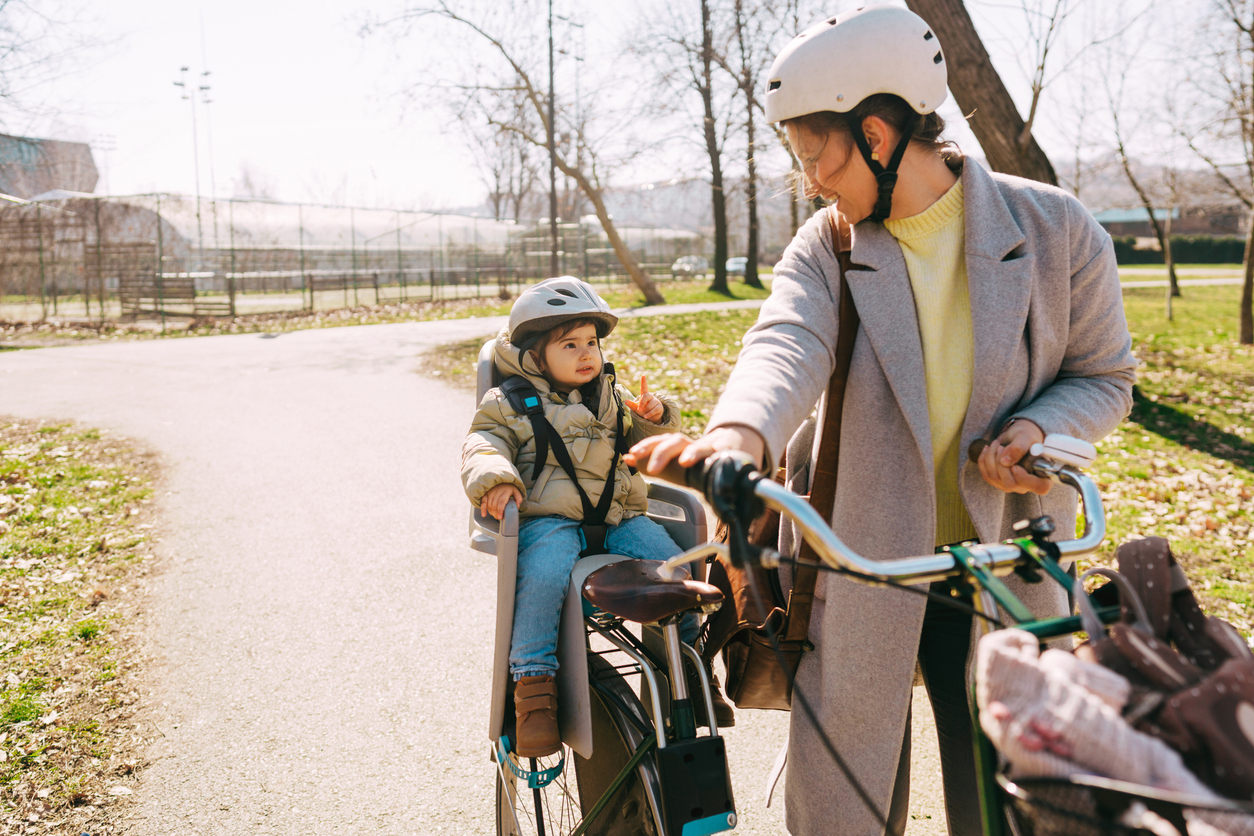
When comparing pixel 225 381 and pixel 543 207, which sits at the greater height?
pixel 543 207

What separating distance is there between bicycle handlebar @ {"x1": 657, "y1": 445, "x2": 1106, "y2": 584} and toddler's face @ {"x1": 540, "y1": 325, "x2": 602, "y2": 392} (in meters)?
1.68

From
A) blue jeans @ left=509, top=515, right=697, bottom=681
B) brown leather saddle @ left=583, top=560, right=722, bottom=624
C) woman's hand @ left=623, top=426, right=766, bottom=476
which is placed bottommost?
blue jeans @ left=509, top=515, right=697, bottom=681

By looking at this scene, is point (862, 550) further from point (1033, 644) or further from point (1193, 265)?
point (1193, 265)

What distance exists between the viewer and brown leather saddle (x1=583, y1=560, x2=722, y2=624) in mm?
2043

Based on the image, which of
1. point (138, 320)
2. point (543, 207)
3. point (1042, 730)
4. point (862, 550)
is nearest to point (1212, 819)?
point (1042, 730)

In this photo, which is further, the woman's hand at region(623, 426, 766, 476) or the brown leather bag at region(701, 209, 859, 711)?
the brown leather bag at region(701, 209, 859, 711)

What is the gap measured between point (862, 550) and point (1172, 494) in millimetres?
6412

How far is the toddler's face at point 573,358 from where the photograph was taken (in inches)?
119

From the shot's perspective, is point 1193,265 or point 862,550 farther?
point 1193,265

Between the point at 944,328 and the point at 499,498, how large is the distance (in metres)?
1.28

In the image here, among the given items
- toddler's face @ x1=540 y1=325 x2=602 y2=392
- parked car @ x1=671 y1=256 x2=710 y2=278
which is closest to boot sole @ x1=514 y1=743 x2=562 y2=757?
toddler's face @ x1=540 y1=325 x2=602 y2=392

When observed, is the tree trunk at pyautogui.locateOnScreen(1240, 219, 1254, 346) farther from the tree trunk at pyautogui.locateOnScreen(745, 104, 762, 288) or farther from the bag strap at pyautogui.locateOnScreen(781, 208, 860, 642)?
the bag strap at pyautogui.locateOnScreen(781, 208, 860, 642)

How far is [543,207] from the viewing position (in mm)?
68250

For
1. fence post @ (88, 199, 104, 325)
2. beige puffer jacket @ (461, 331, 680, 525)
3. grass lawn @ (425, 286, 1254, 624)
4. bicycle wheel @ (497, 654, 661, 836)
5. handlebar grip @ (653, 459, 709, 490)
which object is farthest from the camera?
fence post @ (88, 199, 104, 325)
